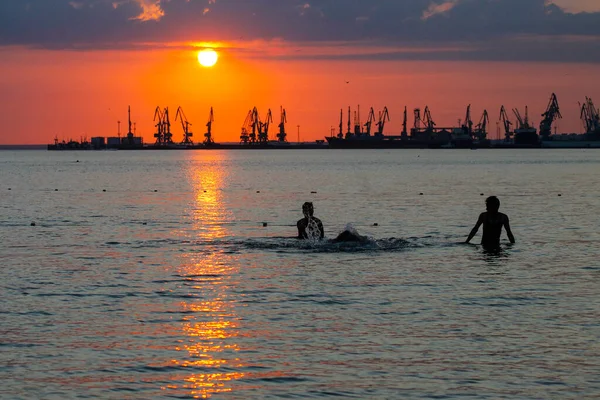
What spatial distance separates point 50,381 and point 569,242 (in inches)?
1166

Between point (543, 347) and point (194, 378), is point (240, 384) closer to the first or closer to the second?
point (194, 378)

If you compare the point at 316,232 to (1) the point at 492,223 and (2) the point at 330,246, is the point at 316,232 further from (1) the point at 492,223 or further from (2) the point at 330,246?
(1) the point at 492,223

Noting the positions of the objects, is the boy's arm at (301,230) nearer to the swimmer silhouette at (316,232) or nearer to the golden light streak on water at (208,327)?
the swimmer silhouette at (316,232)

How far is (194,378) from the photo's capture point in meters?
19.1

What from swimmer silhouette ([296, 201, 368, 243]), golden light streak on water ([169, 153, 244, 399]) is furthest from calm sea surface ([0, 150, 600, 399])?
swimmer silhouette ([296, 201, 368, 243])

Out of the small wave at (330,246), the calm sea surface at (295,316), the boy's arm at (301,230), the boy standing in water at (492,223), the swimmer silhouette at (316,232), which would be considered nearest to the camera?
the calm sea surface at (295,316)

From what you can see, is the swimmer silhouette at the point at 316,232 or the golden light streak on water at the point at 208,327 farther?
the swimmer silhouette at the point at 316,232

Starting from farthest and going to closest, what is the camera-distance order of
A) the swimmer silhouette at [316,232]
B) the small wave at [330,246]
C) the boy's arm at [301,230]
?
1. the boy's arm at [301,230]
2. the swimmer silhouette at [316,232]
3. the small wave at [330,246]

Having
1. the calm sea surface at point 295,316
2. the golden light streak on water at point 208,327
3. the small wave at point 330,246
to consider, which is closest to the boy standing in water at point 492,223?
the calm sea surface at point 295,316

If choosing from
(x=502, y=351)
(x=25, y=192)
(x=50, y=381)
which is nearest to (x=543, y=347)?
(x=502, y=351)

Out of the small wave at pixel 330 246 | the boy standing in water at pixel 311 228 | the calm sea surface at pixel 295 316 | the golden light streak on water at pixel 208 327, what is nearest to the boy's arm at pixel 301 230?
the boy standing in water at pixel 311 228

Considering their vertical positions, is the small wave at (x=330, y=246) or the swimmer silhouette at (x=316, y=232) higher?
the swimmer silhouette at (x=316, y=232)

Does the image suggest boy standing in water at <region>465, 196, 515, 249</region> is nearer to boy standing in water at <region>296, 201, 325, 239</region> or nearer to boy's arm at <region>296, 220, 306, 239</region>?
boy standing in water at <region>296, 201, 325, 239</region>

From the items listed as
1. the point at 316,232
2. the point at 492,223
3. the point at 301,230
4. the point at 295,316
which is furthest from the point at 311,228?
the point at 295,316
